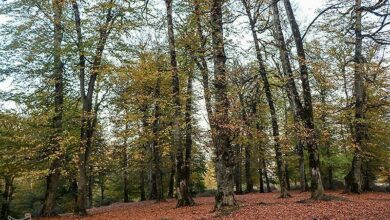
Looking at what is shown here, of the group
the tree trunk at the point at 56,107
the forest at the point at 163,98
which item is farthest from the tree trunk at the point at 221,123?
the tree trunk at the point at 56,107

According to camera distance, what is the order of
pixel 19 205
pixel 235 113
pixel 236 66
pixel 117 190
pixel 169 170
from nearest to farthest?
pixel 235 113 < pixel 236 66 < pixel 19 205 < pixel 169 170 < pixel 117 190

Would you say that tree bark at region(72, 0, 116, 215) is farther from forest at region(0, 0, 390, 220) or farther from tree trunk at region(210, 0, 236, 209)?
tree trunk at region(210, 0, 236, 209)

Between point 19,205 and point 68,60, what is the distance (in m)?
17.2

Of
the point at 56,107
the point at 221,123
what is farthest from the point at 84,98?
the point at 221,123

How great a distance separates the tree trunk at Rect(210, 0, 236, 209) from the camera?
12750mm

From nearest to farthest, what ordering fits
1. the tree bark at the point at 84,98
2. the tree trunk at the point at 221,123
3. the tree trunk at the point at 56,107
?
the tree trunk at the point at 221,123
the tree bark at the point at 84,98
the tree trunk at the point at 56,107

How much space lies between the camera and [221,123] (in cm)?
1248

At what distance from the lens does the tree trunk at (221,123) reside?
1275 centimetres

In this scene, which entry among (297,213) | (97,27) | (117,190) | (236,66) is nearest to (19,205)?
(117,190)

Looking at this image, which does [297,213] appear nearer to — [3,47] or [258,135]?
[258,135]

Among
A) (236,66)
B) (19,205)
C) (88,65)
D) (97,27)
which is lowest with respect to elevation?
(19,205)

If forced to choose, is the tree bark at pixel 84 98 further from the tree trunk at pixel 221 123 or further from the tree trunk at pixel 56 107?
the tree trunk at pixel 221 123

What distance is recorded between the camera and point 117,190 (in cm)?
3947

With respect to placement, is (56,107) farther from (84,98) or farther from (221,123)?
(221,123)
